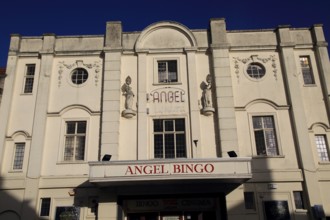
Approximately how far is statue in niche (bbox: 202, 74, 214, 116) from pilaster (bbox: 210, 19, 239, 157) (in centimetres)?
31

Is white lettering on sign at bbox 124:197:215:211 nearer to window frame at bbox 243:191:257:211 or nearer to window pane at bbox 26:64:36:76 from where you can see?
window frame at bbox 243:191:257:211

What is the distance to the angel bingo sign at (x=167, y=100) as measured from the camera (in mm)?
16922

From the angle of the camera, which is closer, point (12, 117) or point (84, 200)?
point (84, 200)

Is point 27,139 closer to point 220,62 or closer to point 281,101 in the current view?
point 220,62

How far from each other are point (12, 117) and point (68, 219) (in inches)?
239

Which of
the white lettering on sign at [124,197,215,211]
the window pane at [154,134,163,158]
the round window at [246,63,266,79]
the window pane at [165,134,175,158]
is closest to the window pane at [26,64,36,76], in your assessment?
the window pane at [154,134,163,158]

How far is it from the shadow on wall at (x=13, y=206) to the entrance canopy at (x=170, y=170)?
3880 mm

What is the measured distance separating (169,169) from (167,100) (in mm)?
4506

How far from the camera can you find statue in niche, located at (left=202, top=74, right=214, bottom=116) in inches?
650

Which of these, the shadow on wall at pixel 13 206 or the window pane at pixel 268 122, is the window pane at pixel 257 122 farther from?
the shadow on wall at pixel 13 206

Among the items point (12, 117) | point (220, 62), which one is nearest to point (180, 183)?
point (220, 62)

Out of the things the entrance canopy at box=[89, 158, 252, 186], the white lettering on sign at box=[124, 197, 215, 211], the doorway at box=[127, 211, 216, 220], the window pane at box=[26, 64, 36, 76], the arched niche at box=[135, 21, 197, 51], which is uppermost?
the arched niche at box=[135, 21, 197, 51]

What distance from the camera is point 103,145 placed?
52.3 ft

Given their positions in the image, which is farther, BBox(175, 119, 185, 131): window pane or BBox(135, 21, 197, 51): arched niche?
BBox(135, 21, 197, 51): arched niche
